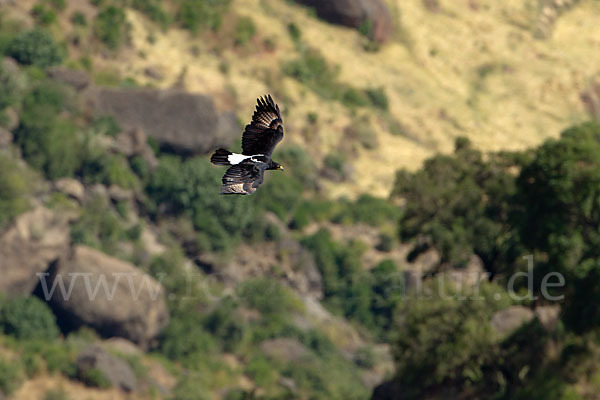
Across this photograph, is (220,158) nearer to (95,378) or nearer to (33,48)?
(95,378)

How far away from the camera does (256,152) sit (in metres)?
22.7

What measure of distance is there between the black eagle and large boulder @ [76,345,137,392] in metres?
40.2

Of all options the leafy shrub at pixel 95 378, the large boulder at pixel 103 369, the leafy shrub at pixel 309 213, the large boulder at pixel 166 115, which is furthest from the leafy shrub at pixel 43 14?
the leafy shrub at pixel 95 378

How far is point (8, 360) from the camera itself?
60.2 meters

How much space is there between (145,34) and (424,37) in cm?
2709

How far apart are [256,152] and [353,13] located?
83.5 meters

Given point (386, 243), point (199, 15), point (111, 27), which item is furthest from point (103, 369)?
point (199, 15)

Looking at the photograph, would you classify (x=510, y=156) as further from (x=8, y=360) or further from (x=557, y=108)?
(x=557, y=108)

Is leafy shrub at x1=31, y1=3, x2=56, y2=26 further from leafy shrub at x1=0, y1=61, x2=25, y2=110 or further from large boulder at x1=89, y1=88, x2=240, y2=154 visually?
leafy shrub at x1=0, y1=61, x2=25, y2=110

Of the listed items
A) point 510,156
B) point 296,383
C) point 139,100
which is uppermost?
point 510,156

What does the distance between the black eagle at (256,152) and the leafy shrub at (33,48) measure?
208 feet

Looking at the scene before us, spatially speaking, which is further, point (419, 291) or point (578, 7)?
point (578, 7)

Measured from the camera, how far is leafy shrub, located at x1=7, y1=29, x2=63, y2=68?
8369cm

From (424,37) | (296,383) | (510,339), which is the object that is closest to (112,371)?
(296,383)
